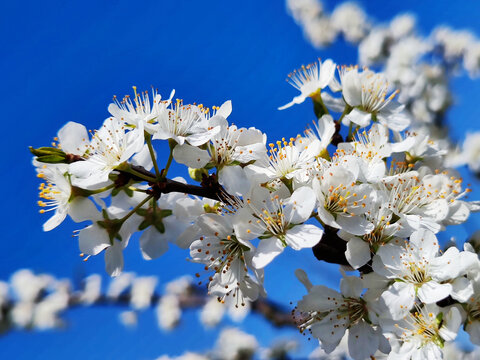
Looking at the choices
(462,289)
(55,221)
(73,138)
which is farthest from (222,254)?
(462,289)

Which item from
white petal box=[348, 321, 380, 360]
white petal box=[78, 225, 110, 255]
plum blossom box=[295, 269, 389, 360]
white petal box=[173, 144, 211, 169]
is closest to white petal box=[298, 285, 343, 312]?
plum blossom box=[295, 269, 389, 360]

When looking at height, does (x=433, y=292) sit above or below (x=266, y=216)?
below

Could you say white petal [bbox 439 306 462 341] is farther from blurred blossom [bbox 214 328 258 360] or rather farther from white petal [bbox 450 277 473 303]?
blurred blossom [bbox 214 328 258 360]

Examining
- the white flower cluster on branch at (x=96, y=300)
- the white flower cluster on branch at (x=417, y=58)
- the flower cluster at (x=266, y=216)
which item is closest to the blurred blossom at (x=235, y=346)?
the white flower cluster on branch at (x=96, y=300)

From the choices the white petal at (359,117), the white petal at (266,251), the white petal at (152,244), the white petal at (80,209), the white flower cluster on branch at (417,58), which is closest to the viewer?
the white petal at (266,251)

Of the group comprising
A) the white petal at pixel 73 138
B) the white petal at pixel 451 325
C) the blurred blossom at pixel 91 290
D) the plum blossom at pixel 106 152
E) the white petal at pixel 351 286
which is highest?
the blurred blossom at pixel 91 290

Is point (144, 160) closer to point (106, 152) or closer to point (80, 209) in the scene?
point (106, 152)

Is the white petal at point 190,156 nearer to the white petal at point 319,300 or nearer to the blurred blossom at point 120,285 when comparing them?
the white petal at point 319,300

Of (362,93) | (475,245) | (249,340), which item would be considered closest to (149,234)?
(362,93)
